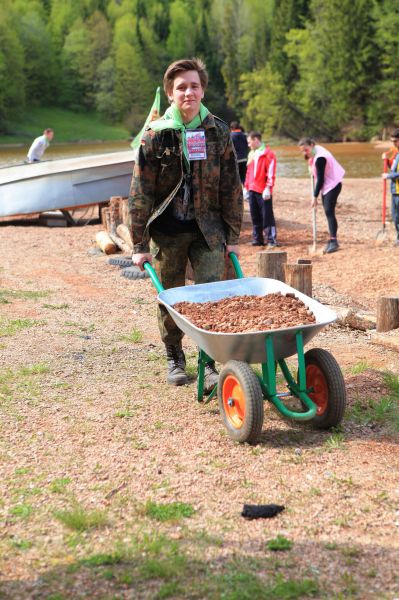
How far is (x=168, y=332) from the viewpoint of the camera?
17.1 ft

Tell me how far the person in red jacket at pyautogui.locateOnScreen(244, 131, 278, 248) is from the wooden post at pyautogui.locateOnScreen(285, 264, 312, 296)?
5.21 meters

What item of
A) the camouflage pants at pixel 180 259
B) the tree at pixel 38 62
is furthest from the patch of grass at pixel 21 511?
the tree at pixel 38 62

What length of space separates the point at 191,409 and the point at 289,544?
171 cm

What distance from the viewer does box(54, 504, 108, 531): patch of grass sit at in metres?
3.39

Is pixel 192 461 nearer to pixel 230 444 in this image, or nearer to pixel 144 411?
pixel 230 444

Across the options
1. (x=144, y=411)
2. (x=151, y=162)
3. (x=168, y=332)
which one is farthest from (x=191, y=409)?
(x=151, y=162)

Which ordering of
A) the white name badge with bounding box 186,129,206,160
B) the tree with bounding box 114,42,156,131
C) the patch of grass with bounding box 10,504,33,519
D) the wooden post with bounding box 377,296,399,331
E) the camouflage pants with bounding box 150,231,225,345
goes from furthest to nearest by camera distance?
the tree with bounding box 114,42,156,131
the wooden post with bounding box 377,296,399,331
the camouflage pants with bounding box 150,231,225,345
the white name badge with bounding box 186,129,206,160
the patch of grass with bounding box 10,504,33,519

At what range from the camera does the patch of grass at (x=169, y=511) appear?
136 inches

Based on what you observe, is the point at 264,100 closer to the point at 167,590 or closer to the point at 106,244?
the point at 106,244

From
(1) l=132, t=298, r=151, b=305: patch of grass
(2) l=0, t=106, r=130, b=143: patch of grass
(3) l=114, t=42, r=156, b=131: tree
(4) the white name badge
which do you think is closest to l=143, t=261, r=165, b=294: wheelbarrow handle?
(4) the white name badge

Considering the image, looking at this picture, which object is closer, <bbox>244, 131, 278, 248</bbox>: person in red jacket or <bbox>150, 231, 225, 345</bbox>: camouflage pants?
<bbox>150, 231, 225, 345</bbox>: camouflage pants

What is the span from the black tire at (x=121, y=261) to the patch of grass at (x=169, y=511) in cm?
726

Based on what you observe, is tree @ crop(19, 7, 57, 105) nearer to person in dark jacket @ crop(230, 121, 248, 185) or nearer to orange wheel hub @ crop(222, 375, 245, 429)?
person in dark jacket @ crop(230, 121, 248, 185)

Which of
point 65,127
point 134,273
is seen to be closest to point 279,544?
point 134,273
